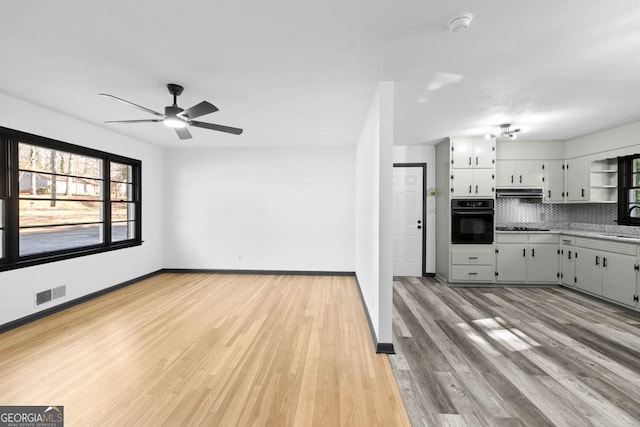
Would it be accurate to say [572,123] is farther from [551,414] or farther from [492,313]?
[551,414]

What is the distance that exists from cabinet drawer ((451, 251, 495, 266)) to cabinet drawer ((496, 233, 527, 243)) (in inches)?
11.3

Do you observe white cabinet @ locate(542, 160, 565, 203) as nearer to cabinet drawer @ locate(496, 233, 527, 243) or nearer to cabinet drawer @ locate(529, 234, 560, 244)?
cabinet drawer @ locate(529, 234, 560, 244)

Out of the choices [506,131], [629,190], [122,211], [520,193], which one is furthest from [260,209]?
[629,190]

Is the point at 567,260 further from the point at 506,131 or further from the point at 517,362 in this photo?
the point at 517,362

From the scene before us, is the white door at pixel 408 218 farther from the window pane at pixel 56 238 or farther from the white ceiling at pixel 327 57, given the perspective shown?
the window pane at pixel 56 238

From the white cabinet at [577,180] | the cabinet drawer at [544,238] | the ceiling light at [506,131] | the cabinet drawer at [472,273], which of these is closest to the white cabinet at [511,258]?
the cabinet drawer at [544,238]

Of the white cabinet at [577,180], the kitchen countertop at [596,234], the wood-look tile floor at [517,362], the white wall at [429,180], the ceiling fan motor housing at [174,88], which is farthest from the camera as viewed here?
the white wall at [429,180]

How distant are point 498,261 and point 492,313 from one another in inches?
63.1

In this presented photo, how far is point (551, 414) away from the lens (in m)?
1.87

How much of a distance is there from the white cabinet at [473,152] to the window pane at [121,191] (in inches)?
238

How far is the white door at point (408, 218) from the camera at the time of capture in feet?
18.7

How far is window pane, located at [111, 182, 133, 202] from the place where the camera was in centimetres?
485

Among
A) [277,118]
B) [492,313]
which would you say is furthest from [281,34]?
[492,313]

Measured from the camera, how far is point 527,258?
488 centimetres
